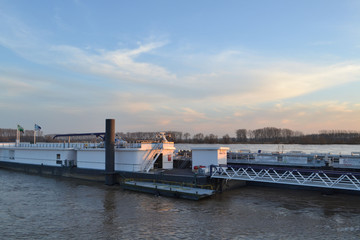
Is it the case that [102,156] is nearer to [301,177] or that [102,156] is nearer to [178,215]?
[178,215]

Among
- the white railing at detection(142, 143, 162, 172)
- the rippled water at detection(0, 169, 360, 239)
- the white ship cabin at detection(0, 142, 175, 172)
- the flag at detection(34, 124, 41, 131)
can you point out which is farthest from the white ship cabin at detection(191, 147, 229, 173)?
the flag at detection(34, 124, 41, 131)

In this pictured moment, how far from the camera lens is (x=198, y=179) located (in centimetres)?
2650

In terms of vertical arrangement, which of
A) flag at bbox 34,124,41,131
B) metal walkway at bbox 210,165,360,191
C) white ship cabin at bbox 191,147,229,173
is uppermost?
flag at bbox 34,124,41,131

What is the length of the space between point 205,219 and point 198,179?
7.32 m

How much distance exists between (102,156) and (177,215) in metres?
17.1

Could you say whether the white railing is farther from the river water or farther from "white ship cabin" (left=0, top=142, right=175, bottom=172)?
the river water

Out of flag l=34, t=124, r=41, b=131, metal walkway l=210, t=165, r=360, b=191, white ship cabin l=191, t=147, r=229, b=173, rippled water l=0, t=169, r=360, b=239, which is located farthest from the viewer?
flag l=34, t=124, r=41, b=131

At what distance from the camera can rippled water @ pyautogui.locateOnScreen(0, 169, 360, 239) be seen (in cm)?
1684

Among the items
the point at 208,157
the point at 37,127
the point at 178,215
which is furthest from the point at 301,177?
the point at 37,127

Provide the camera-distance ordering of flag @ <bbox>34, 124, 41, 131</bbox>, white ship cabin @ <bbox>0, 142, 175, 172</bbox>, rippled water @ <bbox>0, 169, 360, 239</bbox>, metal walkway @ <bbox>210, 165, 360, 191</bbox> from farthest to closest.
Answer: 1. flag @ <bbox>34, 124, 41, 131</bbox>
2. white ship cabin @ <bbox>0, 142, 175, 172</bbox>
3. metal walkway @ <bbox>210, 165, 360, 191</bbox>
4. rippled water @ <bbox>0, 169, 360, 239</bbox>

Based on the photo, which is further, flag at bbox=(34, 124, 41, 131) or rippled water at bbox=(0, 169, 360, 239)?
flag at bbox=(34, 124, 41, 131)

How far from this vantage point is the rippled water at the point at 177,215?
1684 cm

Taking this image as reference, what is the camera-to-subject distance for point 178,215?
20250 mm

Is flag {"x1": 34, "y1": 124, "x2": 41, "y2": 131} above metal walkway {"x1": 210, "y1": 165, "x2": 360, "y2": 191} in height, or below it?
above
